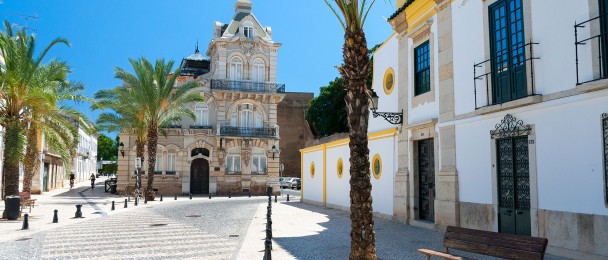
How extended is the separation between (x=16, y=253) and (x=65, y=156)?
783 cm

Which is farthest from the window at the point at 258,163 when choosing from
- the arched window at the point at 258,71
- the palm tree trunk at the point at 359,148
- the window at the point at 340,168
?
the palm tree trunk at the point at 359,148

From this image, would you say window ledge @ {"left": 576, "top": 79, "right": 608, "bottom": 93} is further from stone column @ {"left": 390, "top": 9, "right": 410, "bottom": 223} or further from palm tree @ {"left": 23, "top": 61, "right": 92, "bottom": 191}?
palm tree @ {"left": 23, "top": 61, "right": 92, "bottom": 191}

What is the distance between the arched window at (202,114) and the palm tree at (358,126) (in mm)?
30892

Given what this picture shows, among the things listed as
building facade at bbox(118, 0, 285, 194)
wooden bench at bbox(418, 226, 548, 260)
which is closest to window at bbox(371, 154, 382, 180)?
wooden bench at bbox(418, 226, 548, 260)

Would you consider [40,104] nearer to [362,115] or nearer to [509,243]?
[362,115]

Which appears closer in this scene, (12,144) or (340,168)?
(12,144)

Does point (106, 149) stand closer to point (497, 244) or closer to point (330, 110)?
point (330, 110)

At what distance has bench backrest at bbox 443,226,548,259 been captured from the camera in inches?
A: 253

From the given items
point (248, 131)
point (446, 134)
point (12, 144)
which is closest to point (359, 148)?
point (446, 134)

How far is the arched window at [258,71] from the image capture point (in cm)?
3806

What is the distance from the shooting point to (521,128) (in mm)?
10281

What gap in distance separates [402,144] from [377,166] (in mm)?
2201

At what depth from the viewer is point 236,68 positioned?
37656 mm

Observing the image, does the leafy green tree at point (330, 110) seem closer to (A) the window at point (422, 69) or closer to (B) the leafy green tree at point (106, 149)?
(A) the window at point (422, 69)
